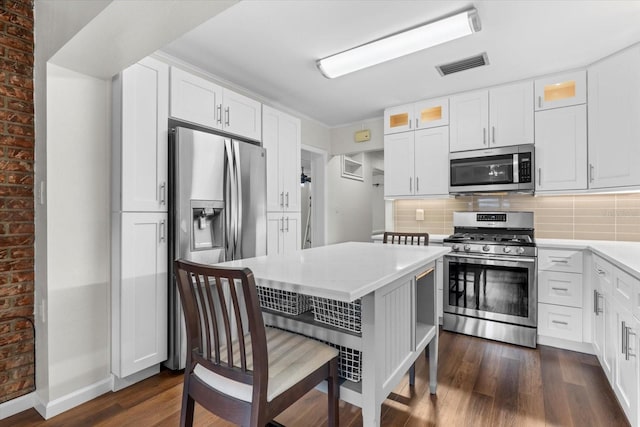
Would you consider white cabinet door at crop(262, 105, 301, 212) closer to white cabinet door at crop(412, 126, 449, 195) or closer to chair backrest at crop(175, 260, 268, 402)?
white cabinet door at crop(412, 126, 449, 195)

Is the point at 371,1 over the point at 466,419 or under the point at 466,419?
over

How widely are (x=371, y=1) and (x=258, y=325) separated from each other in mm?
2016

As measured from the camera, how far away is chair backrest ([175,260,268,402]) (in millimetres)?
1000

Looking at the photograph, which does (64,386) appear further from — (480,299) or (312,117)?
(312,117)

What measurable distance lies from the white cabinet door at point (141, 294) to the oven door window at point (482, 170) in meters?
2.88

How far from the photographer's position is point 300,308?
5.12ft

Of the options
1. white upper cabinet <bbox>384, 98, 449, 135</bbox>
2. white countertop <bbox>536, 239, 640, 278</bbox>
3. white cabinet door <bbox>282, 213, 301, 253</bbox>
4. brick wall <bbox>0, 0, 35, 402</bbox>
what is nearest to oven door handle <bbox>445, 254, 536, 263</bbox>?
white countertop <bbox>536, 239, 640, 278</bbox>

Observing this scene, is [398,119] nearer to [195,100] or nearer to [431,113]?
[431,113]

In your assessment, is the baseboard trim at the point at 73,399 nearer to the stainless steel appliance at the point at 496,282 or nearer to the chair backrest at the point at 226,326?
the chair backrest at the point at 226,326

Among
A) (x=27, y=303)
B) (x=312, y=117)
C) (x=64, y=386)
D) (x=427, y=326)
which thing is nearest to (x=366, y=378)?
(x=427, y=326)

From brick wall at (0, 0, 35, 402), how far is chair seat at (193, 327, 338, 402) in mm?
1489

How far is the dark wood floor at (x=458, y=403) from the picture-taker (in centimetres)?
179

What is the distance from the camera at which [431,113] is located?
367 centimetres

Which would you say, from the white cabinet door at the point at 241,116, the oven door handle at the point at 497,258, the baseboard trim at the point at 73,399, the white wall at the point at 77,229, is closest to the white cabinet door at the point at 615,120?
the oven door handle at the point at 497,258
